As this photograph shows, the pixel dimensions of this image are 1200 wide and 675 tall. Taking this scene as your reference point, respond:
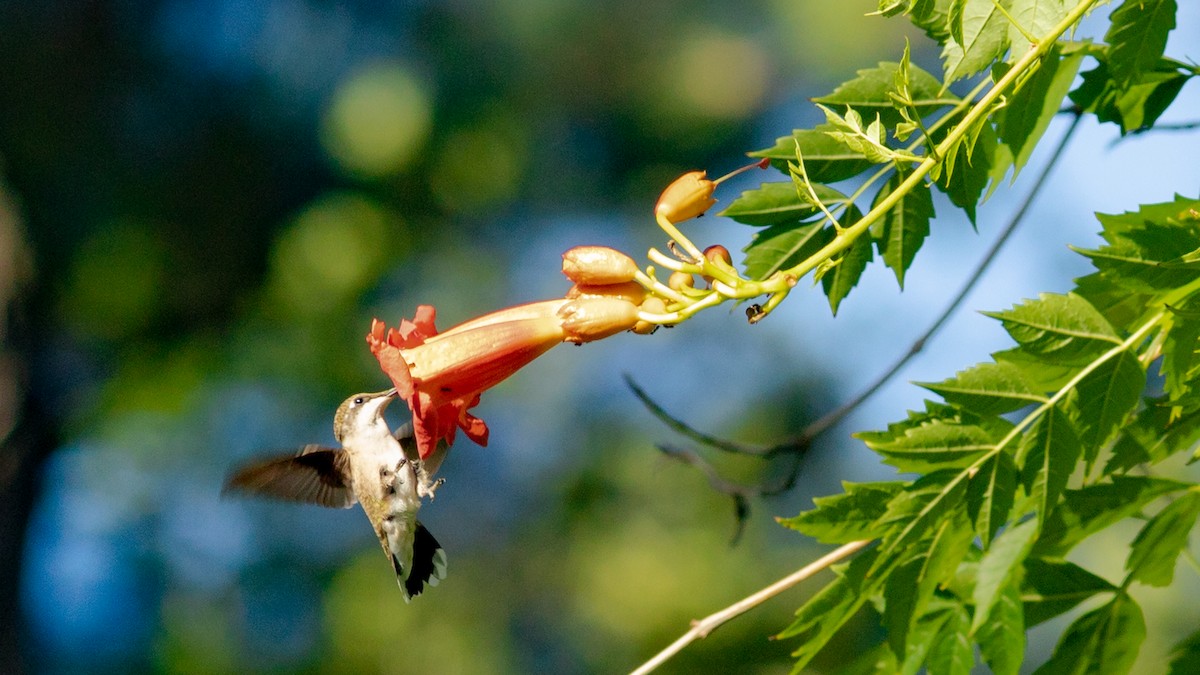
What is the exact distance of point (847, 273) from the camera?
2.38 metres

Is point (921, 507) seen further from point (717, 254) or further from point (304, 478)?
point (304, 478)

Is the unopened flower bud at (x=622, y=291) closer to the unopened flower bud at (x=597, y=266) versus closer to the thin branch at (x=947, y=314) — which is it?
the unopened flower bud at (x=597, y=266)

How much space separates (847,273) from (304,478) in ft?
7.35

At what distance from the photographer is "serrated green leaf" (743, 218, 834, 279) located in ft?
7.70

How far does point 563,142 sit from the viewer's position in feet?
55.2

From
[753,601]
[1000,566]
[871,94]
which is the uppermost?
[871,94]

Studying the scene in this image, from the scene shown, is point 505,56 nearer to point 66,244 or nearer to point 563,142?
point 563,142

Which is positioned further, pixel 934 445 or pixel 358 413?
pixel 358 413


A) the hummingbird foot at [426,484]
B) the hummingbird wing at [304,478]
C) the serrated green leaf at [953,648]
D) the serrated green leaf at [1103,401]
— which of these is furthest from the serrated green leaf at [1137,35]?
the hummingbird wing at [304,478]

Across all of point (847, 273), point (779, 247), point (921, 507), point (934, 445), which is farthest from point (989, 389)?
point (779, 247)

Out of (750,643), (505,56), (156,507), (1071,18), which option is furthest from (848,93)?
(505,56)

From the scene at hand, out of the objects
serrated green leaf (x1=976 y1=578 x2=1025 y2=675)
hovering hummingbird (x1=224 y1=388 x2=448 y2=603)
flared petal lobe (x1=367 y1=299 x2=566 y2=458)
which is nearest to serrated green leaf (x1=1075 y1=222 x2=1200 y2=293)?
serrated green leaf (x1=976 y1=578 x2=1025 y2=675)

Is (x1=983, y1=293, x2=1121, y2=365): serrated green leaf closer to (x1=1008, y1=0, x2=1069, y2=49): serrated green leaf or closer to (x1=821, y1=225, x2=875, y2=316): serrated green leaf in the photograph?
(x1=821, y1=225, x2=875, y2=316): serrated green leaf

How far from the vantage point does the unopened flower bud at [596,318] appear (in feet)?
6.57
